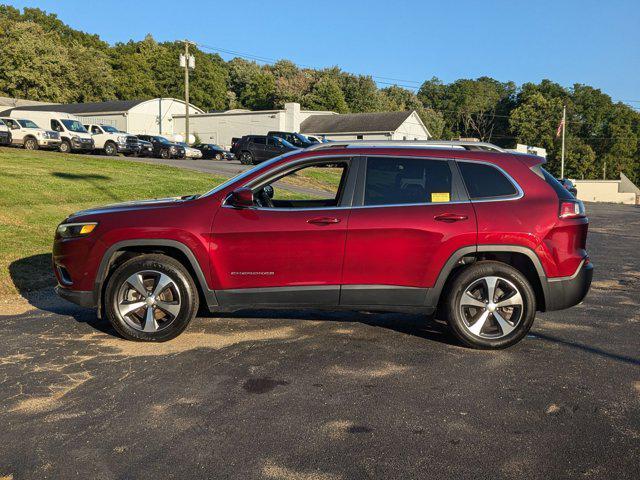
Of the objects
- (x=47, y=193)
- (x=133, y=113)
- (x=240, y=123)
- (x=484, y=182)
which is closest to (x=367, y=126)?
(x=240, y=123)

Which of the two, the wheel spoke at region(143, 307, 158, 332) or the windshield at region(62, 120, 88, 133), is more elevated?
the windshield at region(62, 120, 88, 133)

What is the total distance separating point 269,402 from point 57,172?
53.0ft

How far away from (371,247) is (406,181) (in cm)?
71

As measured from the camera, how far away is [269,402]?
13.3ft

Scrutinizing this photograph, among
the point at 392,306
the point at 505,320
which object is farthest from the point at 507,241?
the point at 392,306

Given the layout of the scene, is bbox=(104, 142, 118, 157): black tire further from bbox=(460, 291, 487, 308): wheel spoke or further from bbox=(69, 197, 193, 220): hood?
bbox=(460, 291, 487, 308): wheel spoke

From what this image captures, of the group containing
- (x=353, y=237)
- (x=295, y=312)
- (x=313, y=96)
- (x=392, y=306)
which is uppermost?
(x=313, y=96)

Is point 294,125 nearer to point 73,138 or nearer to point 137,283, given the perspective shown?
point 73,138

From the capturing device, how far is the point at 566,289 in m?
5.25

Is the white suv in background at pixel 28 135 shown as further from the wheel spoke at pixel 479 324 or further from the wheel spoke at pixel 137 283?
the wheel spoke at pixel 479 324

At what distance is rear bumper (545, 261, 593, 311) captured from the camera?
5234 millimetres

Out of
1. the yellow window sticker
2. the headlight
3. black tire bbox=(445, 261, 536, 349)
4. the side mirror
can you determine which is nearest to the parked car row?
the headlight

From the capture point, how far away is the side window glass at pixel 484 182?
17.4 ft

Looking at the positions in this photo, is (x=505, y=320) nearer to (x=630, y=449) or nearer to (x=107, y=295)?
(x=630, y=449)
